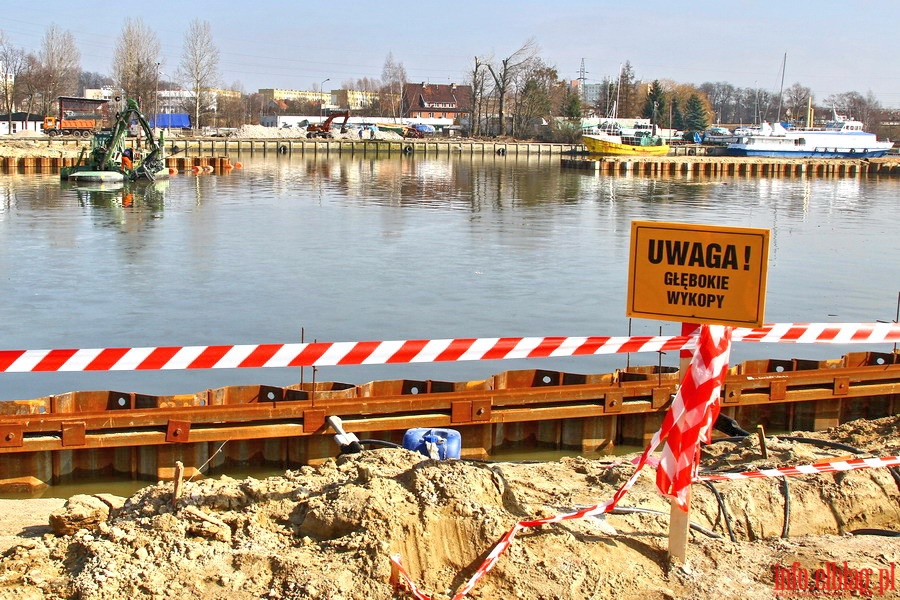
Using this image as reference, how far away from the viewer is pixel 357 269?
2275cm

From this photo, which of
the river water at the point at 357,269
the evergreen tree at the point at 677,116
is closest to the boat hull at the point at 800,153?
the river water at the point at 357,269

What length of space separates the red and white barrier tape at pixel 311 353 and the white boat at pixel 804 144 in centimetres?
8886

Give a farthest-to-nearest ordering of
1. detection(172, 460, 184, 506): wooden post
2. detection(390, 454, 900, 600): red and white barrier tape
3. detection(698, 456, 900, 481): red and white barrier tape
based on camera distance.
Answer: detection(698, 456, 900, 481): red and white barrier tape < detection(172, 460, 184, 506): wooden post < detection(390, 454, 900, 600): red and white barrier tape

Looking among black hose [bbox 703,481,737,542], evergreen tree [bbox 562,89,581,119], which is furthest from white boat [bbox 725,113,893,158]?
black hose [bbox 703,481,737,542]

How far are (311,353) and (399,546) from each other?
6.47 ft

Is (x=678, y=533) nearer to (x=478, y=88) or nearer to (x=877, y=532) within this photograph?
(x=877, y=532)

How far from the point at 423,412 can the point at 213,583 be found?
4.85 metres

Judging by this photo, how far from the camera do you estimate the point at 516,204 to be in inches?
1650

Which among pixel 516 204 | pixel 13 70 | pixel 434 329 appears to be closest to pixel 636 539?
pixel 434 329

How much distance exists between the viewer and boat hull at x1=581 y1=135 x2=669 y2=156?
286 ft

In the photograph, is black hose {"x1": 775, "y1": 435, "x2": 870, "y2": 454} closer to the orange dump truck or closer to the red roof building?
the orange dump truck

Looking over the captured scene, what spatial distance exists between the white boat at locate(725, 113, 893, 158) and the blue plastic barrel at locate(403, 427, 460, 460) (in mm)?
87815

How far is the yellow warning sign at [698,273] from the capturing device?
206 inches

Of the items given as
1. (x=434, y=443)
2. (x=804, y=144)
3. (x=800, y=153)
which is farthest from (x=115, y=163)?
(x=804, y=144)
